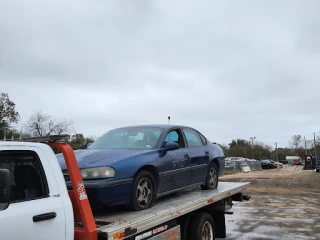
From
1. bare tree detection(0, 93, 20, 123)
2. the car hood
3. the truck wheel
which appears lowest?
the truck wheel

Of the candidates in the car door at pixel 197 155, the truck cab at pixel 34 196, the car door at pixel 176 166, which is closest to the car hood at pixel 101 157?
the car door at pixel 176 166

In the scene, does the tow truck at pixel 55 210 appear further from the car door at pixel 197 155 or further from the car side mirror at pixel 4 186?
the car door at pixel 197 155

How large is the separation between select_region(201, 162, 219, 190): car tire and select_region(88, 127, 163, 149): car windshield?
1.59 m

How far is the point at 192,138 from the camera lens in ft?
22.4

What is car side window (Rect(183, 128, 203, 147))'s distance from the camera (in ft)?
21.8

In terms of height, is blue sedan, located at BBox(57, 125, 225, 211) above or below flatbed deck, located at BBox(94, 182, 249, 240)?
above

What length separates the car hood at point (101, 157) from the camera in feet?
15.0

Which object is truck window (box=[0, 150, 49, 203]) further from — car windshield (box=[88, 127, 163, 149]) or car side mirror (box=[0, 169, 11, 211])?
car windshield (box=[88, 127, 163, 149])

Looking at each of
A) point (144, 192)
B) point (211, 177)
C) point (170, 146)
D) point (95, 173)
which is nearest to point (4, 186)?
point (95, 173)

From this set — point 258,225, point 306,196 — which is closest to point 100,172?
point 258,225

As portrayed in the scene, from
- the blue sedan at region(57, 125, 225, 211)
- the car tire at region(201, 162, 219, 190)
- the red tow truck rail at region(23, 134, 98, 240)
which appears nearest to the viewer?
the red tow truck rail at region(23, 134, 98, 240)

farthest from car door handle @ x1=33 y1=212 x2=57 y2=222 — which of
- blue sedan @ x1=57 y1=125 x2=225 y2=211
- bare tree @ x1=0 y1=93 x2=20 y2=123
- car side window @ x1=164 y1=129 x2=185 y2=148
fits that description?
bare tree @ x1=0 y1=93 x2=20 y2=123

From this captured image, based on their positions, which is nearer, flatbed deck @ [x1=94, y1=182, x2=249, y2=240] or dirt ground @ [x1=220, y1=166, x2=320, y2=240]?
flatbed deck @ [x1=94, y1=182, x2=249, y2=240]

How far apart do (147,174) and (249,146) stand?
11143cm
